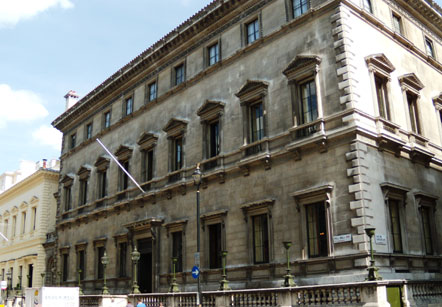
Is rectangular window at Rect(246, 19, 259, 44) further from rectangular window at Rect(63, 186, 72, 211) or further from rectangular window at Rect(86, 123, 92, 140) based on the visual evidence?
rectangular window at Rect(63, 186, 72, 211)

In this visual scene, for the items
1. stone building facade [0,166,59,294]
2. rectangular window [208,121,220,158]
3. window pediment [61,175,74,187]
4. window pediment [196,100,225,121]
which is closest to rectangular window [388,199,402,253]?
rectangular window [208,121,220,158]

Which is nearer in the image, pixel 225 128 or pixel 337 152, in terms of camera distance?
pixel 337 152

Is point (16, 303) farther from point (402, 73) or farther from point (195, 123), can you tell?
point (402, 73)

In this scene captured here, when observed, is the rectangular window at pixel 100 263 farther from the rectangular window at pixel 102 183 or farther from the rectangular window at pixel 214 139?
the rectangular window at pixel 214 139

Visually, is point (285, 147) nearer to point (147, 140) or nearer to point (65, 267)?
point (147, 140)

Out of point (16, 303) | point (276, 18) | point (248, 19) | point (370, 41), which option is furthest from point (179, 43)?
point (16, 303)

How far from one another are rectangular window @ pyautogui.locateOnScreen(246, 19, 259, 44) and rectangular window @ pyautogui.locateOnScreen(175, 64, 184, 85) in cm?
588

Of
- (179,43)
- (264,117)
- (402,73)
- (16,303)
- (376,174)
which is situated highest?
(179,43)

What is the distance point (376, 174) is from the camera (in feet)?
65.3

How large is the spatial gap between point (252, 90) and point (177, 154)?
23.4 ft

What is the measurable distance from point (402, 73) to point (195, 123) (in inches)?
441

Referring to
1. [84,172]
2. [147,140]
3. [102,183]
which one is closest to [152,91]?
[147,140]

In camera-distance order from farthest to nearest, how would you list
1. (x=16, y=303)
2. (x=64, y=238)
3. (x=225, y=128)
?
(x=64, y=238) < (x=16, y=303) < (x=225, y=128)

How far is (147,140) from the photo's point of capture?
3131cm
